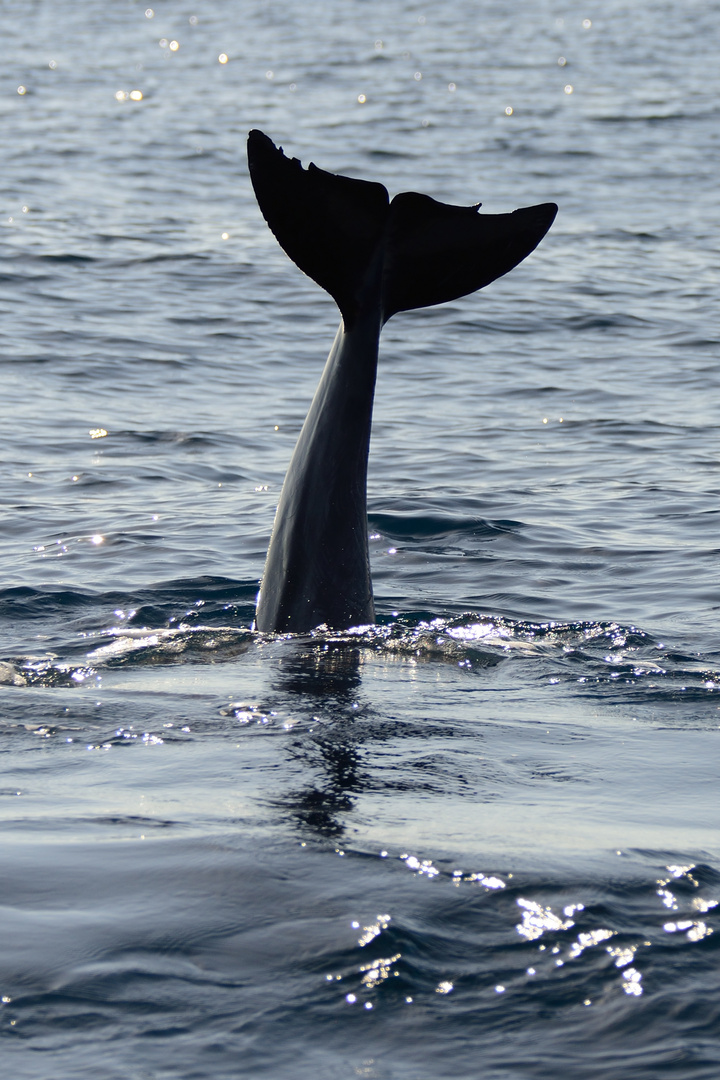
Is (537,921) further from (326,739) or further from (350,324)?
(350,324)

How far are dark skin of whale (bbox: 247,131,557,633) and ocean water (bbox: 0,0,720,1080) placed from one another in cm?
38

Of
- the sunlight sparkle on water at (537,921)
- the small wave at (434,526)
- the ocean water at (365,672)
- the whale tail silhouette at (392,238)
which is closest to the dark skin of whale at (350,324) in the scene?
the whale tail silhouette at (392,238)

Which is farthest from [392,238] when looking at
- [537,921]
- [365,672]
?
[537,921]

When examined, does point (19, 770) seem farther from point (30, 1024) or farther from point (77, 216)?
point (77, 216)

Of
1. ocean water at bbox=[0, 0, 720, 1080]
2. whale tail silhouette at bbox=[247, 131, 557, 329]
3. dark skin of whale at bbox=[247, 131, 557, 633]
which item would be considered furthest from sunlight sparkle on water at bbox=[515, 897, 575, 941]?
whale tail silhouette at bbox=[247, 131, 557, 329]

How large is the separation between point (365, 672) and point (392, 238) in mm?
2569

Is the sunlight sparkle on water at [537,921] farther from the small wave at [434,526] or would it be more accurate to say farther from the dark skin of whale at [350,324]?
the small wave at [434,526]

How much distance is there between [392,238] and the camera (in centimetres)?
872

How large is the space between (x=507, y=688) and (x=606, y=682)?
613 millimetres

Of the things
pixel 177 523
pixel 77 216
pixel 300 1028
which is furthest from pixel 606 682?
pixel 77 216

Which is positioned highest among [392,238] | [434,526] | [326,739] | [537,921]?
[392,238]

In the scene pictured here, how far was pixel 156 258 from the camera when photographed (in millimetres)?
24750

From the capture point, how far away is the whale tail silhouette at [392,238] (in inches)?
331

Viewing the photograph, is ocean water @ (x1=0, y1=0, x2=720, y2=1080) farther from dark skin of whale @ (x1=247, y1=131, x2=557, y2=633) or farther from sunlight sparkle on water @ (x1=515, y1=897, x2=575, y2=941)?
dark skin of whale @ (x1=247, y1=131, x2=557, y2=633)
